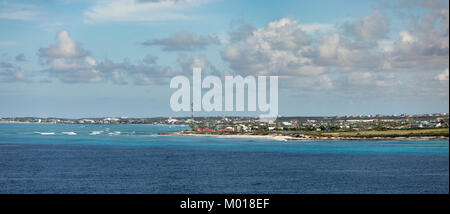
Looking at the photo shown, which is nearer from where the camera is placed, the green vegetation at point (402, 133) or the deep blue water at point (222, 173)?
the deep blue water at point (222, 173)

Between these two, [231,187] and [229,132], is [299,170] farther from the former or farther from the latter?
[229,132]

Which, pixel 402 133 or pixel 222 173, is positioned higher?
pixel 402 133

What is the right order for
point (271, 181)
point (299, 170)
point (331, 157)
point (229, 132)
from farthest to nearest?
point (229, 132)
point (331, 157)
point (299, 170)
point (271, 181)

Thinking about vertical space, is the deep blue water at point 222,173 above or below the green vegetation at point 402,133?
A: below

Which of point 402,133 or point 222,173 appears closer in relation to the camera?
point 222,173

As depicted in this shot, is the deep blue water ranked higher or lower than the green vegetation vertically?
lower

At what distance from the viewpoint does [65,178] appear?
170 feet

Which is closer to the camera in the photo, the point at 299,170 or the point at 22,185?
the point at 22,185

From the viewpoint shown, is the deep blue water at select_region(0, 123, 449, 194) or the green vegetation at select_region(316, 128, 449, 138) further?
the green vegetation at select_region(316, 128, 449, 138)
